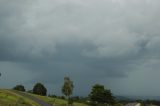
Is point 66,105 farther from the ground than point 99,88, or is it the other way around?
point 99,88

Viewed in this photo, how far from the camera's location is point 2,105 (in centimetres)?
10400

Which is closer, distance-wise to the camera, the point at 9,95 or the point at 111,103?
the point at 9,95

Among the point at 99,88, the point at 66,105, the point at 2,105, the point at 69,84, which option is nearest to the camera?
the point at 2,105

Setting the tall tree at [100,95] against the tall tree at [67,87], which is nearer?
the tall tree at [67,87]

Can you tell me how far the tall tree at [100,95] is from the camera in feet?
534

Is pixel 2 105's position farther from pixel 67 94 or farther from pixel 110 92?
pixel 110 92

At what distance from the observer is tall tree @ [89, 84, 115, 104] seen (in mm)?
162750

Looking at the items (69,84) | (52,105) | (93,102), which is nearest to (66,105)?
(52,105)

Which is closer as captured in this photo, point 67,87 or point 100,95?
point 67,87

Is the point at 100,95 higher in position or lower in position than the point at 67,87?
lower

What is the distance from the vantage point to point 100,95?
163 meters

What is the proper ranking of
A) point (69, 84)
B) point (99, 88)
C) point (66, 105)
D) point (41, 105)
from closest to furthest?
point (41, 105) → point (66, 105) → point (69, 84) → point (99, 88)

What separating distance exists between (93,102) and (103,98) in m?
4.77

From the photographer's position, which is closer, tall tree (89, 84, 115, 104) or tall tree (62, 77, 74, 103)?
tall tree (62, 77, 74, 103)
